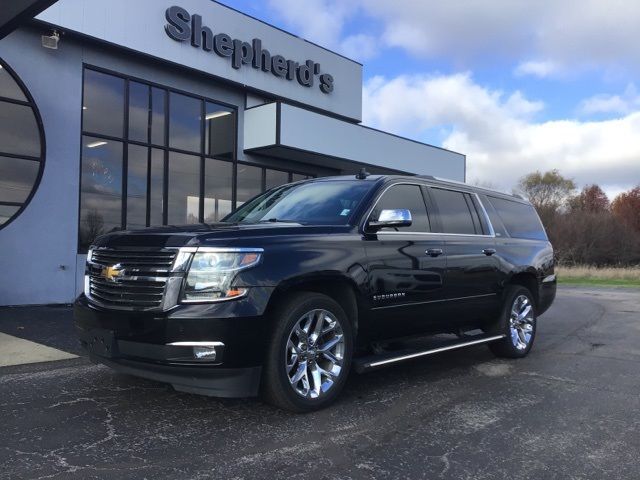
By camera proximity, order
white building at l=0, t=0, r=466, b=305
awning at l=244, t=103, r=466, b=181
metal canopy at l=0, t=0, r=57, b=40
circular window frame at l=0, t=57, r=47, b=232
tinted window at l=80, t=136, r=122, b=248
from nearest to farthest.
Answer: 1. metal canopy at l=0, t=0, r=57, b=40
2. circular window frame at l=0, t=57, r=47, b=232
3. white building at l=0, t=0, r=466, b=305
4. tinted window at l=80, t=136, r=122, b=248
5. awning at l=244, t=103, r=466, b=181

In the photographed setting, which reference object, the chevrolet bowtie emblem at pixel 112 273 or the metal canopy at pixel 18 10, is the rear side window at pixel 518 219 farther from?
the metal canopy at pixel 18 10

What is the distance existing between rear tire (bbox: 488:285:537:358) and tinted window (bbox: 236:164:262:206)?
30.9 ft

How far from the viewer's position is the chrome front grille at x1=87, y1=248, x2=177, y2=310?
412 cm

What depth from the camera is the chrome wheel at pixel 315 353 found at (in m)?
4.38

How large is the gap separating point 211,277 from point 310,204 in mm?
1696

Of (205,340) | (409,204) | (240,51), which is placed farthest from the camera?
(240,51)

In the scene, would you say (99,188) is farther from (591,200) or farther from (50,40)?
(591,200)

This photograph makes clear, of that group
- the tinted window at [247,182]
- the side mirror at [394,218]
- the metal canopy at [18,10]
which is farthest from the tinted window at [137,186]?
the side mirror at [394,218]

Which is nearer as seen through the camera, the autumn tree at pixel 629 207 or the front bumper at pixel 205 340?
the front bumper at pixel 205 340

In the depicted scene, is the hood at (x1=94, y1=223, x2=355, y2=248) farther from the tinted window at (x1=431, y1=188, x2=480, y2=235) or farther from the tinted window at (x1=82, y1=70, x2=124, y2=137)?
the tinted window at (x1=82, y1=70, x2=124, y2=137)

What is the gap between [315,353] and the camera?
14.8ft

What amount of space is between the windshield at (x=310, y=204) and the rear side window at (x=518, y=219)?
235 cm

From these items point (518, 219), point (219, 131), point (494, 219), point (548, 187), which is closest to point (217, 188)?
point (219, 131)

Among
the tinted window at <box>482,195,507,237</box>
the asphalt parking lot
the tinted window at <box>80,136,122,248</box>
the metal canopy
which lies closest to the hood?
the asphalt parking lot
